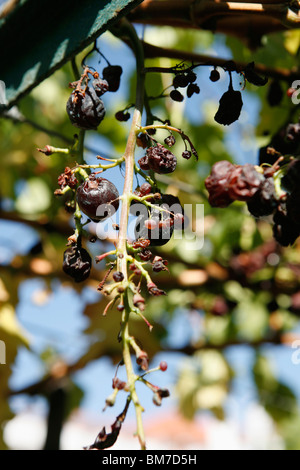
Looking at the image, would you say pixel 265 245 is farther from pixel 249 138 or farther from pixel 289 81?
pixel 289 81

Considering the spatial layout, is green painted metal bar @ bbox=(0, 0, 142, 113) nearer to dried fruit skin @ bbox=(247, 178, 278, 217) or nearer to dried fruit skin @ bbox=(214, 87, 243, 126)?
dried fruit skin @ bbox=(214, 87, 243, 126)

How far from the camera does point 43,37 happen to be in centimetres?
103

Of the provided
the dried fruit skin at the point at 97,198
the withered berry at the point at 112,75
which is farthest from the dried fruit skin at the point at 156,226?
the withered berry at the point at 112,75

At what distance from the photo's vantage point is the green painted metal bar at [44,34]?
35.7 inches

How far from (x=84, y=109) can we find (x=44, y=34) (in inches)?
9.1

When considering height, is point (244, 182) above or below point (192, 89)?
below

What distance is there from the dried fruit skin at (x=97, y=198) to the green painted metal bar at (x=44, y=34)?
0.25 m

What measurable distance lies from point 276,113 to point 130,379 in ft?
3.46

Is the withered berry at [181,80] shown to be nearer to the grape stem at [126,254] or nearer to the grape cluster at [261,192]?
the grape stem at [126,254]

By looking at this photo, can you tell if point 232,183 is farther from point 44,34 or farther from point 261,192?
point 44,34

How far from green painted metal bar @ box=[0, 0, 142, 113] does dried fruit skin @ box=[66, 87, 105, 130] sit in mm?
86

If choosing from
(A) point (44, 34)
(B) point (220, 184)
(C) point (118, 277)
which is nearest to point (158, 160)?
(B) point (220, 184)

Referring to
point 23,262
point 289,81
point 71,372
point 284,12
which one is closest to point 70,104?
point 284,12

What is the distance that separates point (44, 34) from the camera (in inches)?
40.6
